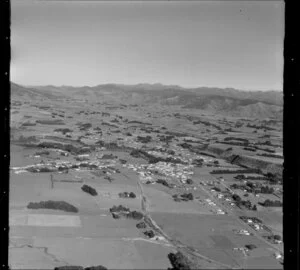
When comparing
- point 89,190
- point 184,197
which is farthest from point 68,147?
point 184,197

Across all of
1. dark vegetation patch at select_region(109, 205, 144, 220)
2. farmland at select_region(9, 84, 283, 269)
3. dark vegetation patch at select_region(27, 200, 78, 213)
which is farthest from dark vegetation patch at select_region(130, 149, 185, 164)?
dark vegetation patch at select_region(27, 200, 78, 213)

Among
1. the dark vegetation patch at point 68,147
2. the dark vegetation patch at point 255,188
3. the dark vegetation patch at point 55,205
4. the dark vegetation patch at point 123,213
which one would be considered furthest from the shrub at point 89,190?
the dark vegetation patch at point 68,147

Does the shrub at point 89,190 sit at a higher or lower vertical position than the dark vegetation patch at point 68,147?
lower

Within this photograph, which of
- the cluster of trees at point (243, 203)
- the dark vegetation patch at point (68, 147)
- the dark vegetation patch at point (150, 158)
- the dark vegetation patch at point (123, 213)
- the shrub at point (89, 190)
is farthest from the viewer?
the dark vegetation patch at point (68, 147)

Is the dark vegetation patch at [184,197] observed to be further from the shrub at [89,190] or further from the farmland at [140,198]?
the shrub at [89,190]

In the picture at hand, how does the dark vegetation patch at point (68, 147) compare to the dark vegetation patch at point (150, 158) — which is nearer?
the dark vegetation patch at point (150, 158)

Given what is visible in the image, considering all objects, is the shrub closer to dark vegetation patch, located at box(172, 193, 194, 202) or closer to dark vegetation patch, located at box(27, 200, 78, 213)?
dark vegetation patch, located at box(27, 200, 78, 213)

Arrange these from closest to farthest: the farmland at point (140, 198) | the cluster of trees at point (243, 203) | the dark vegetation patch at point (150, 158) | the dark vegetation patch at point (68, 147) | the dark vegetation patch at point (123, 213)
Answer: the farmland at point (140, 198), the dark vegetation patch at point (123, 213), the cluster of trees at point (243, 203), the dark vegetation patch at point (150, 158), the dark vegetation patch at point (68, 147)

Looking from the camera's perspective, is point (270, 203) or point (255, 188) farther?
point (255, 188)

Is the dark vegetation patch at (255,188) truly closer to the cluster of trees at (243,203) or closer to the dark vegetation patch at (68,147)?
the cluster of trees at (243,203)

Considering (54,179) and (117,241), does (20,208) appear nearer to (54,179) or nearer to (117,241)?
(117,241)

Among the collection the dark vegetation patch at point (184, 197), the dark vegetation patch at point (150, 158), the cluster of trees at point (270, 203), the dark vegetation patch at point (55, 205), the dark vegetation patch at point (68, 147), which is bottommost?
the cluster of trees at point (270, 203)

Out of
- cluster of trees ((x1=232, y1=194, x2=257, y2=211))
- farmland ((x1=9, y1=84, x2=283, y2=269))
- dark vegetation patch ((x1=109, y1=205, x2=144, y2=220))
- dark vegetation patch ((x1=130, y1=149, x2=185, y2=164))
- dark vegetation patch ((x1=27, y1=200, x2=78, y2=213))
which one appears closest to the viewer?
farmland ((x1=9, y1=84, x2=283, y2=269))

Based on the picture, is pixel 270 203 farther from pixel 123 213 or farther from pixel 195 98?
pixel 195 98
